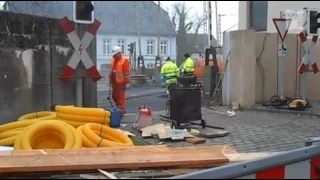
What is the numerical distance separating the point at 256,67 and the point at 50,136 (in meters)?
7.97

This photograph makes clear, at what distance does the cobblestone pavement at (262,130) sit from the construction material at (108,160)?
7.39 ft

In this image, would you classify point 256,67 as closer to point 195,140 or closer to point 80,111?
point 195,140

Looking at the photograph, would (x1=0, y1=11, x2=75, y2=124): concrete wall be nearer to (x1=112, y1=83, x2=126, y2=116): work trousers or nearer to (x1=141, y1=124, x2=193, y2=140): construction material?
(x1=112, y1=83, x2=126, y2=116): work trousers

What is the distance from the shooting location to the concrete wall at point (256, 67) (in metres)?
12.1

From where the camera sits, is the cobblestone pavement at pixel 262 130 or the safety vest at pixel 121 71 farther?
the safety vest at pixel 121 71

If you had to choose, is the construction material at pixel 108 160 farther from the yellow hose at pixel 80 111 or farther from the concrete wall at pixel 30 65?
the concrete wall at pixel 30 65

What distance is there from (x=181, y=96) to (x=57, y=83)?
8.07ft

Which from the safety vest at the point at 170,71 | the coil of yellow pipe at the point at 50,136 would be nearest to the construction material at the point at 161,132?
the coil of yellow pipe at the point at 50,136

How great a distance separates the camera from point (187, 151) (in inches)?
148

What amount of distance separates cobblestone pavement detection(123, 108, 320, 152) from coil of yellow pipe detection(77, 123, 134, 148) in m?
0.88

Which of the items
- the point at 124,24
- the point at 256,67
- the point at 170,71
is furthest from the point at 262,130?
the point at 170,71

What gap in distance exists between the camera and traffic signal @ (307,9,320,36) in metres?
10.7

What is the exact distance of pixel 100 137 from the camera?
6262 mm

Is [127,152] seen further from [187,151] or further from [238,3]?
[238,3]
